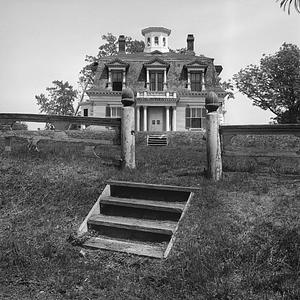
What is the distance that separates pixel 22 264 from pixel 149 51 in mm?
42548

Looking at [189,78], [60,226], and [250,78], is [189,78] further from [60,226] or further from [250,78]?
[60,226]

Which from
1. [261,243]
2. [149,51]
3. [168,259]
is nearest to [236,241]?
[261,243]

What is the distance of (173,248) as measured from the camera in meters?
4.60

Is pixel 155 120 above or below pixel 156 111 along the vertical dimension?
below

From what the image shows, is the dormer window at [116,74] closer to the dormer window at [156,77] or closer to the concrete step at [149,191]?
the dormer window at [156,77]

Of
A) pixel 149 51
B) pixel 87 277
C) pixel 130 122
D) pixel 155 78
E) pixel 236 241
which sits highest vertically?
pixel 149 51

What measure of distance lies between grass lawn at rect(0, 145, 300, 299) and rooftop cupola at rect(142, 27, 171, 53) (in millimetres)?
40155

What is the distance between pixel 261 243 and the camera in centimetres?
445

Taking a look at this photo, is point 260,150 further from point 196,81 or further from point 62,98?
point 62,98

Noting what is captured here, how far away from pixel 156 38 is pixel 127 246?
43.3m

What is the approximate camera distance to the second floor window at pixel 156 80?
116 feet

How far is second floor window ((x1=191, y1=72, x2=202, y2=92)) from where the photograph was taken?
117ft

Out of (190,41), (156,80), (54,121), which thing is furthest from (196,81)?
(54,121)

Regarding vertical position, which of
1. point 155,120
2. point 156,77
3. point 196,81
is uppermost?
point 156,77
